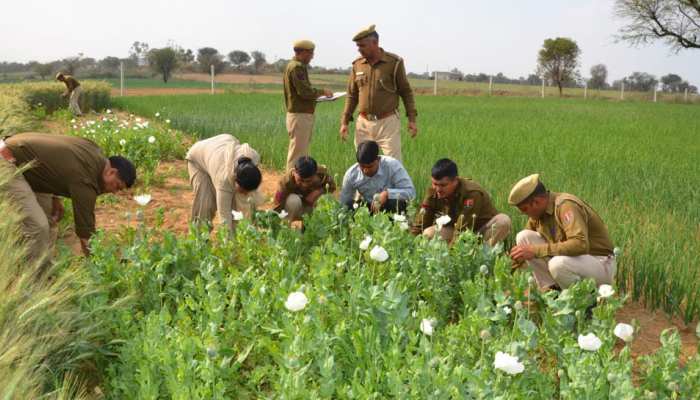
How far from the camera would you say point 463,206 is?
4969 mm

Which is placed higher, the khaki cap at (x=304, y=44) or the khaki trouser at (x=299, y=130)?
the khaki cap at (x=304, y=44)

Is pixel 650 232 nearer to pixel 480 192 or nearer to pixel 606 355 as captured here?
pixel 480 192

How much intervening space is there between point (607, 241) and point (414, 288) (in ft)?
4.33

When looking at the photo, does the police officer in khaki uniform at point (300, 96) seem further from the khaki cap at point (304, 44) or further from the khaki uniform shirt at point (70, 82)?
the khaki uniform shirt at point (70, 82)

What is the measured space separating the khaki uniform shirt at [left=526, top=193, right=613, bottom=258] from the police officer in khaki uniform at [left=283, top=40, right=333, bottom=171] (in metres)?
3.55

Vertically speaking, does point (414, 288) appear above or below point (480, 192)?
below

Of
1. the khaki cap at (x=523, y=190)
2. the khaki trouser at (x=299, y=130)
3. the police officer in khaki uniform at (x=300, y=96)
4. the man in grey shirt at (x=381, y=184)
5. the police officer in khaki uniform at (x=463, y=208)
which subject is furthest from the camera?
the khaki trouser at (x=299, y=130)

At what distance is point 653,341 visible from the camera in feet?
13.2

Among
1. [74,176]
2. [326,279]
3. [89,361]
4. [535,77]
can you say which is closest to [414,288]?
[326,279]

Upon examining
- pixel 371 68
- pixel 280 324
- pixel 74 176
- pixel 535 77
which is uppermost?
pixel 535 77

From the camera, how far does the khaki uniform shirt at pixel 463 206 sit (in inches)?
194

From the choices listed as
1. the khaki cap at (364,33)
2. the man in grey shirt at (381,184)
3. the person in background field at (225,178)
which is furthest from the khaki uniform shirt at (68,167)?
the khaki cap at (364,33)

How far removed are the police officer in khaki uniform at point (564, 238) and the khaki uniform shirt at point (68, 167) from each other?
8.69ft

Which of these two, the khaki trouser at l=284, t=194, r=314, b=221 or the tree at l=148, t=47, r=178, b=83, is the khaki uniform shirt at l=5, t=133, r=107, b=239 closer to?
the khaki trouser at l=284, t=194, r=314, b=221
